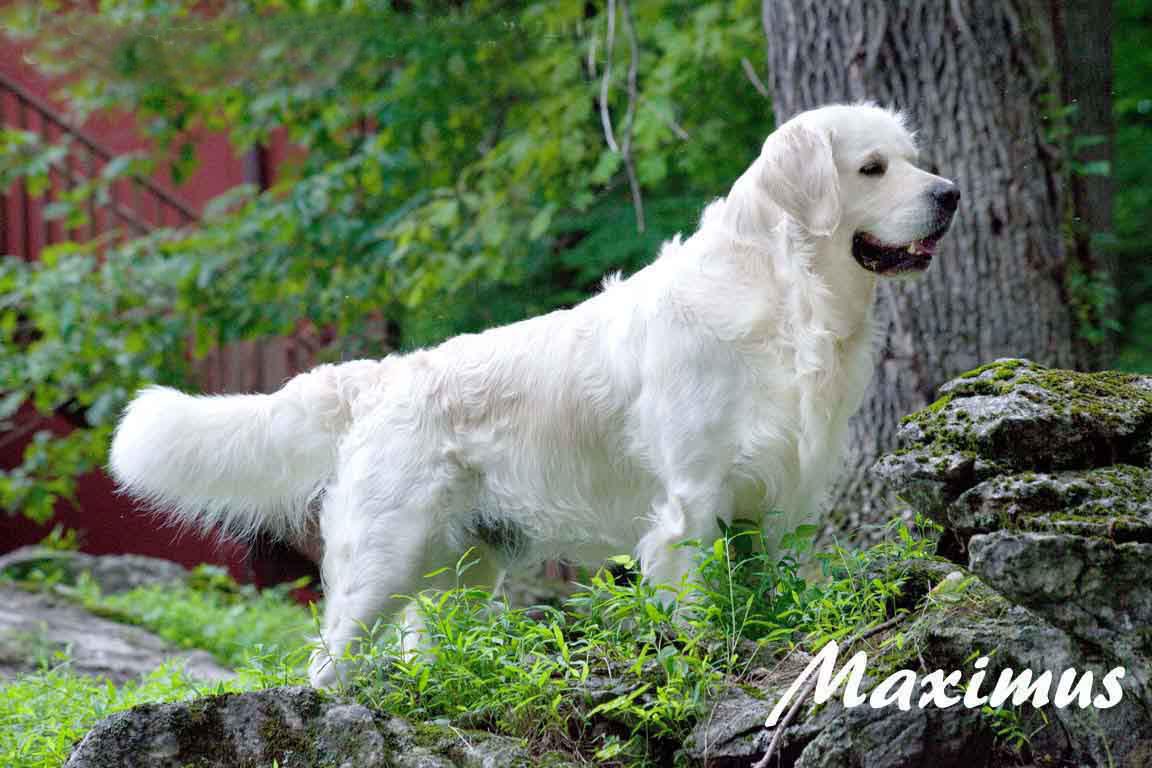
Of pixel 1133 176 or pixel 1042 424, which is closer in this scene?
pixel 1042 424

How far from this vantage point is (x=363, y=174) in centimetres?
877

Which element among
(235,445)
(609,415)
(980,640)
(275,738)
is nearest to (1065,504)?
(980,640)

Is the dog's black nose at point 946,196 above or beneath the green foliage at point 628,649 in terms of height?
above

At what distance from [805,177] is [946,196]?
0.39 m

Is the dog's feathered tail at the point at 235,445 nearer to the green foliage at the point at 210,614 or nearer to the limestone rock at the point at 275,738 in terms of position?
the limestone rock at the point at 275,738

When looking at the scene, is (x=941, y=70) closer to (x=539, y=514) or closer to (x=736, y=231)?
(x=736, y=231)

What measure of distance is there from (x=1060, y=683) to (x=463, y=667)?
142 centimetres

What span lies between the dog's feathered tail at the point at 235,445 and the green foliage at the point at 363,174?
146 inches

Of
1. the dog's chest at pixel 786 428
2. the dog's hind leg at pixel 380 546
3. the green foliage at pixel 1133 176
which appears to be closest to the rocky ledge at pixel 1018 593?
the dog's chest at pixel 786 428

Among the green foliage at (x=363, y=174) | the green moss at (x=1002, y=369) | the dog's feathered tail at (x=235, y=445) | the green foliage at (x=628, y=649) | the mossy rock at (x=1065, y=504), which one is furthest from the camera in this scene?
the green foliage at (x=363, y=174)

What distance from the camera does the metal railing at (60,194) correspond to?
1029 cm

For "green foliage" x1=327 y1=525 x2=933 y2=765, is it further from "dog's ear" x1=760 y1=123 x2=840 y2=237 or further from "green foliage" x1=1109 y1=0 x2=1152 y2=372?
"green foliage" x1=1109 y1=0 x2=1152 y2=372

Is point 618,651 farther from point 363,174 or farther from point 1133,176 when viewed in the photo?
point 1133,176

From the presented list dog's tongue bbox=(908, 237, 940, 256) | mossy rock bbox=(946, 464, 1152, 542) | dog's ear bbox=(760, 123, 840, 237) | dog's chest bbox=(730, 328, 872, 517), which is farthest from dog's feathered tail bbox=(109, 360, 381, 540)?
mossy rock bbox=(946, 464, 1152, 542)
